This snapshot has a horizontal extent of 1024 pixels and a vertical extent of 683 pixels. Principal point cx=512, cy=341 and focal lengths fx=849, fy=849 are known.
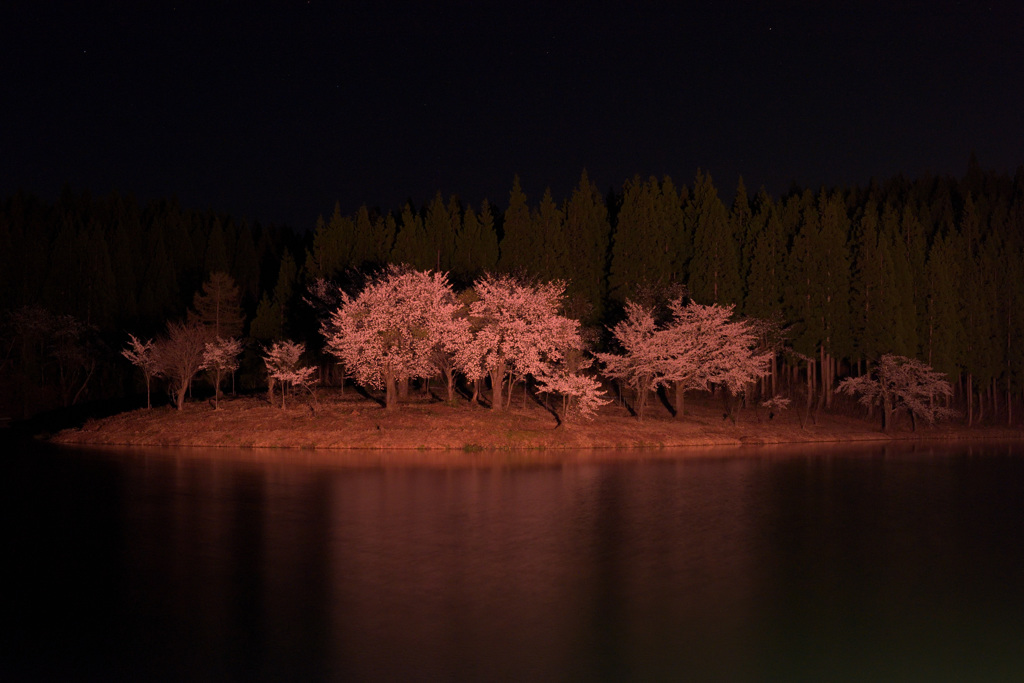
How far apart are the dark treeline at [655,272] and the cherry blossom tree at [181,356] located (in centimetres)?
1463

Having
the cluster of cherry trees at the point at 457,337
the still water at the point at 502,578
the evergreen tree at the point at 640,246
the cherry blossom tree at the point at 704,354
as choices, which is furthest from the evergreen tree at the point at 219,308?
the still water at the point at 502,578

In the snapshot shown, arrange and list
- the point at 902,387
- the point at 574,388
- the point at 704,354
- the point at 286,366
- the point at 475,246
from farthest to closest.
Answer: the point at 475,246
the point at 902,387
the point at 704,354
the point at 286,366
the point at 574,388

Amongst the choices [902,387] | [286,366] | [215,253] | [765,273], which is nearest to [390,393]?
[286,366]

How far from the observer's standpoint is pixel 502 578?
17141 mm

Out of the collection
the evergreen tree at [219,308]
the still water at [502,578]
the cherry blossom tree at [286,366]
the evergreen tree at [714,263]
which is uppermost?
the evergreen tree at [714,263]

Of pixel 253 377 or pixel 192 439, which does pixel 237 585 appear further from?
pixel 253 377

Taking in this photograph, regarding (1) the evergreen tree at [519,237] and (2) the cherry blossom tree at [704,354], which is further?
(1) the evergreen tree at [519,237]

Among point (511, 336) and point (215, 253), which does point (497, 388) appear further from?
point (215, 253)

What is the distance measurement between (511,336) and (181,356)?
19.8 meters

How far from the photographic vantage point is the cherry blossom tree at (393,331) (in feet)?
161

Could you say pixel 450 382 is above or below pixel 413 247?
below

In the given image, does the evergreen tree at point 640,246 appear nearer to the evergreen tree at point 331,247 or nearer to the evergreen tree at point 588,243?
the evergreen tree at point 588,243

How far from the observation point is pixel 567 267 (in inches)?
2940

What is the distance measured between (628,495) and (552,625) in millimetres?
15213
